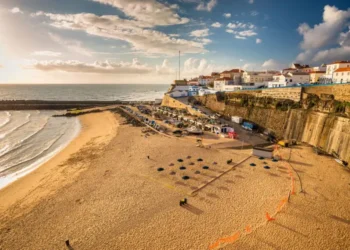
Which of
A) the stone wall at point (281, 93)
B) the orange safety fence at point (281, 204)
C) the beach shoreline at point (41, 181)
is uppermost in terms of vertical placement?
the stone wall at point (281, 93)

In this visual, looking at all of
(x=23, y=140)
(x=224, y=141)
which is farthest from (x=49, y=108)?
(x=224, y=141)

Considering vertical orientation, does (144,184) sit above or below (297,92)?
below

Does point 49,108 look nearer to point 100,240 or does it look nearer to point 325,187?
point 100,240

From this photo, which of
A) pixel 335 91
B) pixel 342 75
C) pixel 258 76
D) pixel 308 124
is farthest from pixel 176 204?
pixel 258 76

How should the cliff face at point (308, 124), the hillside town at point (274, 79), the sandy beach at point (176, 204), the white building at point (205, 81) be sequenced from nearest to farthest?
the sandy beach at point (176, 204)
the cliff face at point (308, 124)
the hillside town at point (274, 79)
the white building at point (205, 81)

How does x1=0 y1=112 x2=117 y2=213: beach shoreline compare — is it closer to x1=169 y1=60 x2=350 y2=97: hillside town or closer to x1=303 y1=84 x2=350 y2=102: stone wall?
x1=303 y1=84 x2=350 y2=102: stone wall

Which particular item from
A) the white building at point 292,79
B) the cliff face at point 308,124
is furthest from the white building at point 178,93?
the cliff face at point 308,124

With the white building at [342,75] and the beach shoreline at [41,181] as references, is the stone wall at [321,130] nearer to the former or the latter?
the white building at [342,75]

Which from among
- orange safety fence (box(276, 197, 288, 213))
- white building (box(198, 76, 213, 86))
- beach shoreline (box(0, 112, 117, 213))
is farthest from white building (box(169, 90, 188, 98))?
orange safety fence (box(276, 197, 288, 213))
